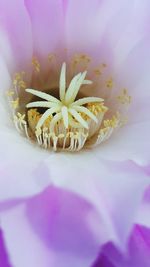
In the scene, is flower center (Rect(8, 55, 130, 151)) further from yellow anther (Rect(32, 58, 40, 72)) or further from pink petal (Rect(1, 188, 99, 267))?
pink petal (Rect(1, 188, 99, 267))

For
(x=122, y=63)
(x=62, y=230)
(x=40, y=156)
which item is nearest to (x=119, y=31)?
(x=122, y=63)

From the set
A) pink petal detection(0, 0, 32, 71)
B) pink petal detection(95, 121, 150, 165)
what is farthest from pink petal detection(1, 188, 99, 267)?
pink petal detection(0, 0, 32, 71)

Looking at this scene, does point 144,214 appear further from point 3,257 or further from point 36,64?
point 36,64

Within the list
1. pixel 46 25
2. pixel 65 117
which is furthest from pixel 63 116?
pixel 46 25

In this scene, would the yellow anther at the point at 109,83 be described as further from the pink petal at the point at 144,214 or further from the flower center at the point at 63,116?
the pink petal at the point at 144,214

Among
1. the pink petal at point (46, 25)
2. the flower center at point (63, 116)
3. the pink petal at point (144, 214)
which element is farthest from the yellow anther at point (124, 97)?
the pink petal at point (144, 214)

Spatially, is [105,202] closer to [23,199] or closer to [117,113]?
[23,199]

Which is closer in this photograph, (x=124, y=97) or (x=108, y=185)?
(x=108, y=185)
